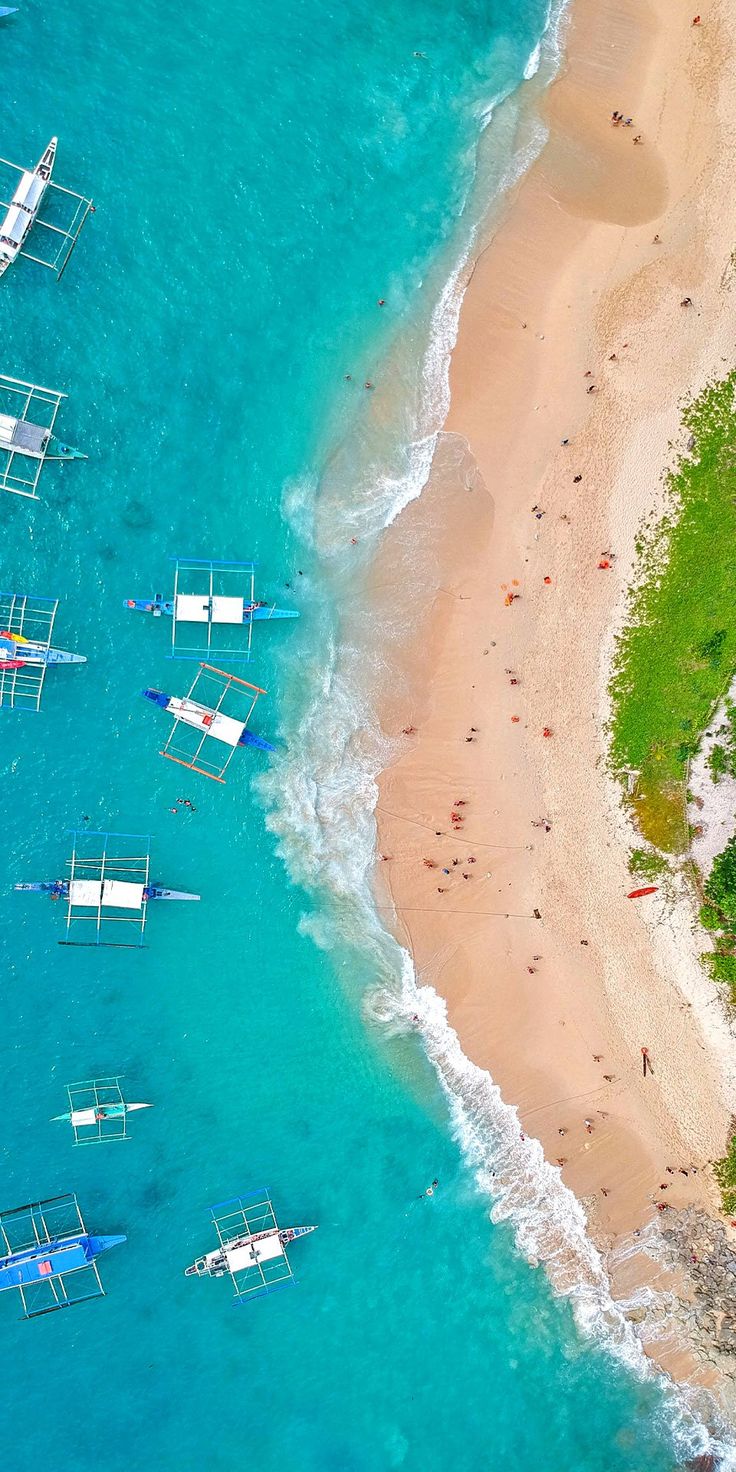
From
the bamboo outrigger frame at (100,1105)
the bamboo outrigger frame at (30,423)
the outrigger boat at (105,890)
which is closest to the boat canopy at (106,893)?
the outrigger boat at (105,890)

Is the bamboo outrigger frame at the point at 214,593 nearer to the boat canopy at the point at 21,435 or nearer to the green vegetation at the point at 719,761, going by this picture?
the boat canopy at the point at 21,435

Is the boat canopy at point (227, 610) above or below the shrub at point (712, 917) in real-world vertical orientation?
above

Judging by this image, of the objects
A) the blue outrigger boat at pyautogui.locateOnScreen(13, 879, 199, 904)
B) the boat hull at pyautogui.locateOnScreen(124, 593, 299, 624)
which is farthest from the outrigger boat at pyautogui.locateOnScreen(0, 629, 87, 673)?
the blue outrigger boat at pyautogui.locateOnScreen(13, 879, 199, 904)

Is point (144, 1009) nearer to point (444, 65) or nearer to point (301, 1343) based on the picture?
point (301, 1343)

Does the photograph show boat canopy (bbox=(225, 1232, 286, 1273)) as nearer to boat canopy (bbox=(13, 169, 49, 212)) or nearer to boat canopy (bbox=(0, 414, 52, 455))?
boat canopy (bbox=(0, 414, 52, 455))

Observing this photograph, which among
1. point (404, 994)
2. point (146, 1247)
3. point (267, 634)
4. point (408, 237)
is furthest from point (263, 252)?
point (146, 1247)

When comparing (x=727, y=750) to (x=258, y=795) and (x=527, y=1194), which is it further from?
(x=527, y=1194)

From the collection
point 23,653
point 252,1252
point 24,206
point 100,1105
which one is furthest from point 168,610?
point 252,1252
